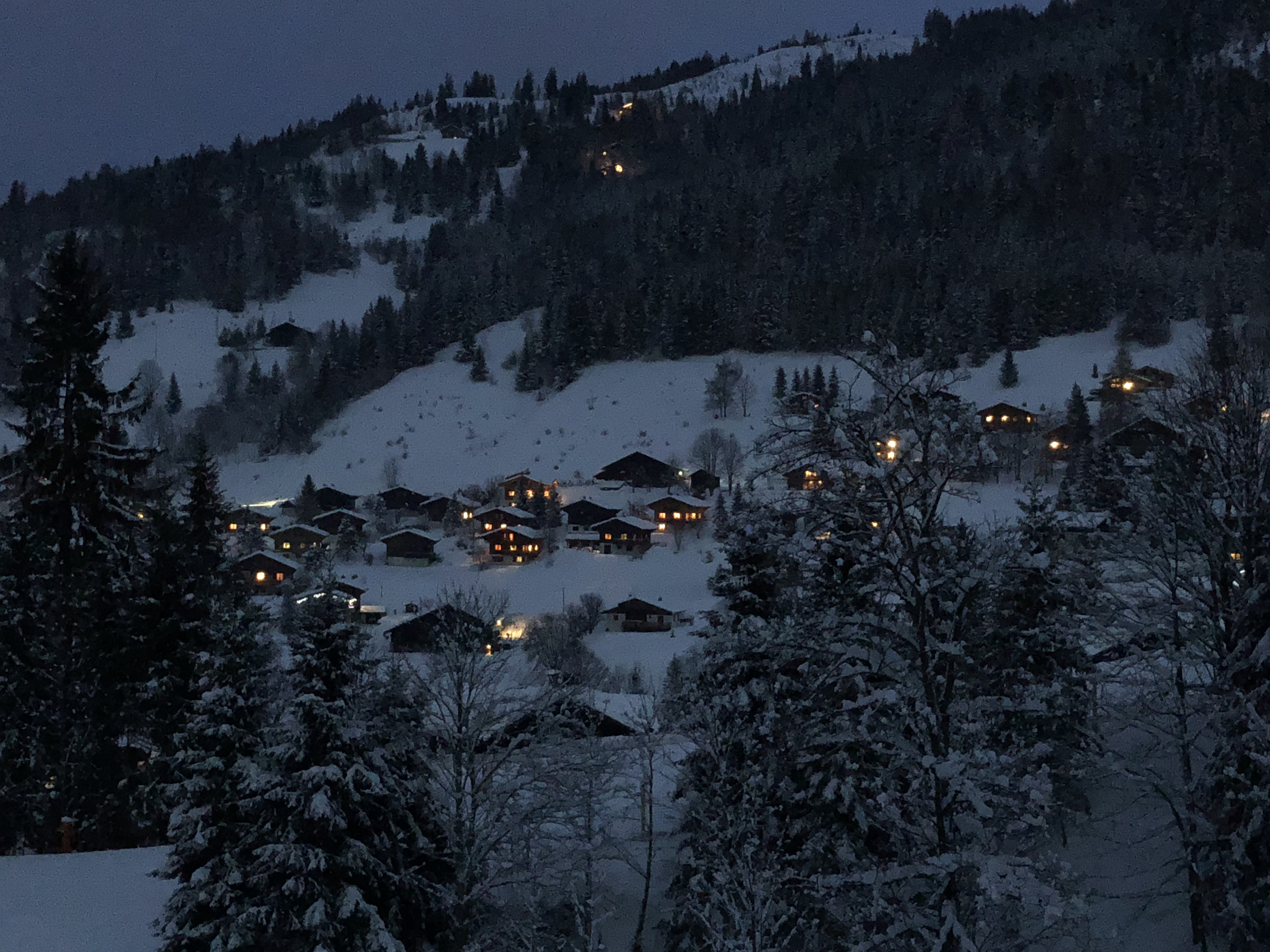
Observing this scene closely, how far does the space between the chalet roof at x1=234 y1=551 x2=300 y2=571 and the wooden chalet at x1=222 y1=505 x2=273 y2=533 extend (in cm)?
255

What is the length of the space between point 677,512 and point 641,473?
9874 millimetres

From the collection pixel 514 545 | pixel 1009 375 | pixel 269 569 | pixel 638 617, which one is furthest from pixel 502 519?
pixel 1009 375

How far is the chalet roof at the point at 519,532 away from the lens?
192 feet

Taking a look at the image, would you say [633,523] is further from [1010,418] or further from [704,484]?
[1010,418]

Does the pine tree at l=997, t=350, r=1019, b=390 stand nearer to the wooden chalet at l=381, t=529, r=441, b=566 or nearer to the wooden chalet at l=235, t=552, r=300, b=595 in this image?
the wooden chalet at l=381, t=529, r=441, b=566

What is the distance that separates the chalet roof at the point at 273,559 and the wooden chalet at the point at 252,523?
255 centimetres

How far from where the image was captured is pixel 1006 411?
218 ft

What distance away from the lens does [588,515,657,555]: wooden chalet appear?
58.3 metres

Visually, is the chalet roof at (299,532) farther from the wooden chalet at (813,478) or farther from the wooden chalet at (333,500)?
the wooden chalet at (813,478)

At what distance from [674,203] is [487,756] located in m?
119

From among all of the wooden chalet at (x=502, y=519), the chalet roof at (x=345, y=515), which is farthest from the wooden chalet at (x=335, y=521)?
the wooden chalet at (x=502, y=519)

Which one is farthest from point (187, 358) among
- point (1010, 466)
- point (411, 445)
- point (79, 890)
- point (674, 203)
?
point (79, 890)

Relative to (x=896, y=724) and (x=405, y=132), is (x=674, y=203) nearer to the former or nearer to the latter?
(x=405, y=132)

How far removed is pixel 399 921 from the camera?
12.5 meters
